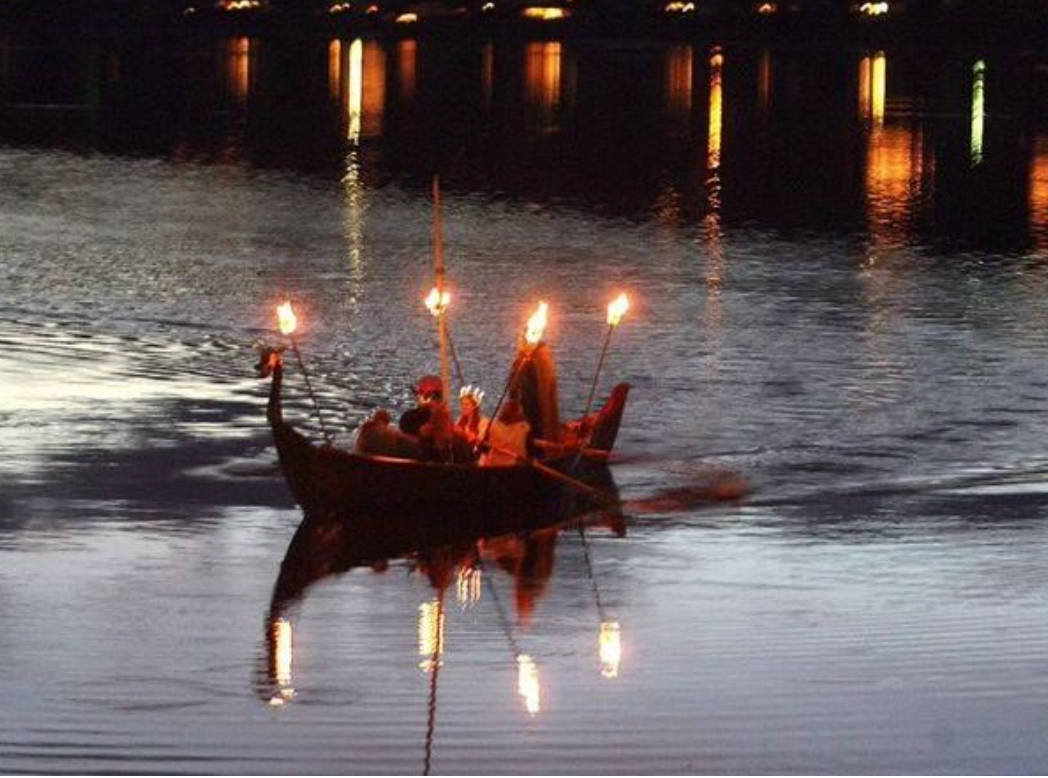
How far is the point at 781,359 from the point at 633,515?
9234 millimetres

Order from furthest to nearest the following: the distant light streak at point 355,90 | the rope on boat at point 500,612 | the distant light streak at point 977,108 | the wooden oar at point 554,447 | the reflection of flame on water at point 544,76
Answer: the reflection of flame on water at point 544,76 → the distant light streak at point 355,90 → the distant light streak at point 977,108 → the wooden oar at point 554,447 → the rope on boat at point 500,612

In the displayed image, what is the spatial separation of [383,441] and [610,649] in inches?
160

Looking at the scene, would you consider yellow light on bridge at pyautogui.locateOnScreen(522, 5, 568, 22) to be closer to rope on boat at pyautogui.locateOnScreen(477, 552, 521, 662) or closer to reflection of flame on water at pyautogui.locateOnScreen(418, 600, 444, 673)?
rope on boat at pyautogui.locateOnScreen(477, 552, 521, 662)

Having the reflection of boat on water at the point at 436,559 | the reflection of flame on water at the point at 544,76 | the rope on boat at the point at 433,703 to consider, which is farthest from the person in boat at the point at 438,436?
the reflection of flame on water at the point at 544,76

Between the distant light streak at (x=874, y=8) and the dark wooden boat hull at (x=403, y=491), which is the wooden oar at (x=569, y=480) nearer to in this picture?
the dark wooden boat hull at (x=403, y=491)

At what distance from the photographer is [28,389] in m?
26.7

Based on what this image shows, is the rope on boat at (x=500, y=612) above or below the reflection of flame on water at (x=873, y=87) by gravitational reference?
below

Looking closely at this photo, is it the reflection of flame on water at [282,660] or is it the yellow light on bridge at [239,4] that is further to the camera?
the yellow light on bridge at [239,4]

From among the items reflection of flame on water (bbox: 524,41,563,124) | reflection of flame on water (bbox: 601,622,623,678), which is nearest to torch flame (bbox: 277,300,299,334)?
reflection of flame on water (bbox: 601,622,623,678)

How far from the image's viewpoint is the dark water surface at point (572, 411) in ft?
49.4

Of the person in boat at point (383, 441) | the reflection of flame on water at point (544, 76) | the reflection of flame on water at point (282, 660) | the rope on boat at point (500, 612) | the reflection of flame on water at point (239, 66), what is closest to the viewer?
the reflection of flame on water at point (282, 660)

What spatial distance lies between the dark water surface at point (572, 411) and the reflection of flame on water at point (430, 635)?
0.11 metres

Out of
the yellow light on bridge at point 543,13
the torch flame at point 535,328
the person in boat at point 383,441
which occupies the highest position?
the yellow light on bridge at point 543,13

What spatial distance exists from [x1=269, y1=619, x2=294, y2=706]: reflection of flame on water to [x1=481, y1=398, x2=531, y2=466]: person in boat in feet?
12.0
